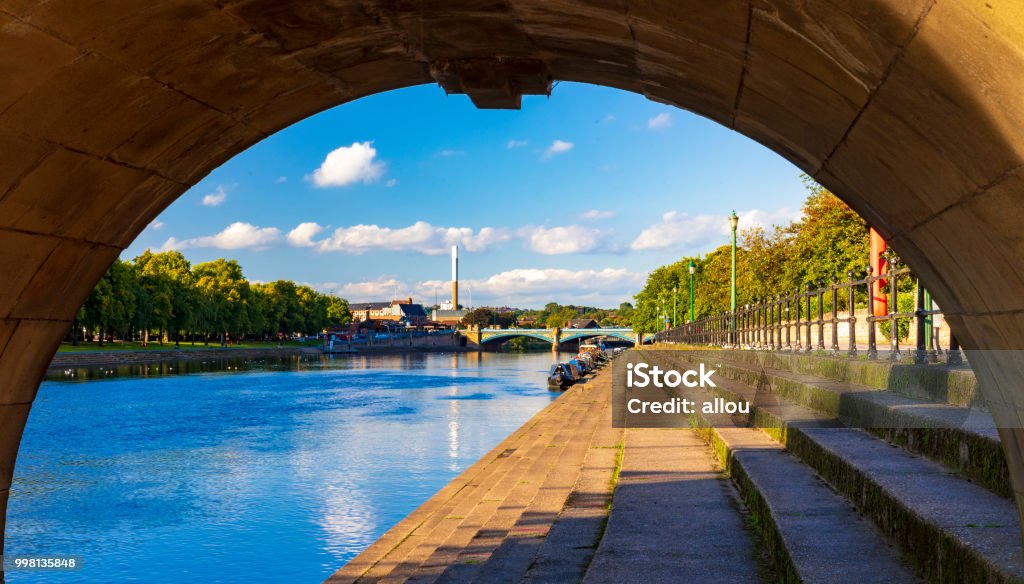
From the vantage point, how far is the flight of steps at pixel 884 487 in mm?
4344

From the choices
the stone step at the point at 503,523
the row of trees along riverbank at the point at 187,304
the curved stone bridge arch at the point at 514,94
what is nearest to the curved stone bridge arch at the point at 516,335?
the row of trees along riverbank at the point at 187,304

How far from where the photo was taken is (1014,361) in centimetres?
367

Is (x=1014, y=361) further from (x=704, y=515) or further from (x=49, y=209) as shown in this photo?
(x=49, y=209)

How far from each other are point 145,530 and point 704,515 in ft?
59.1

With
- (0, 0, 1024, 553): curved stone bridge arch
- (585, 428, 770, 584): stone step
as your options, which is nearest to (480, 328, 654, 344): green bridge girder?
(585, 428, 770, 584): stone step

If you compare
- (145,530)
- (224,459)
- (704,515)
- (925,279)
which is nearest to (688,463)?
(704,515)

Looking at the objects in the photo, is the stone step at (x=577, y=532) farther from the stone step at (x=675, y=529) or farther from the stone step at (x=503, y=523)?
the stone step at (x=503, y=523)

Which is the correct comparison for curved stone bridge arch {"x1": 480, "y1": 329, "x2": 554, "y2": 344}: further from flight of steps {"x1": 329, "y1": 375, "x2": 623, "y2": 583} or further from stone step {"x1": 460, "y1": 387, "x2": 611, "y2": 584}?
stone step {"x1": 460, "y1": 387, "x2": 611, "y2": 584}

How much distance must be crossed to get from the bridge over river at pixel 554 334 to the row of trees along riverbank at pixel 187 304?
36980 mm

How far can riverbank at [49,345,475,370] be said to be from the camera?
7562 centimetres

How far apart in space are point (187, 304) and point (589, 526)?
102789 millimetres

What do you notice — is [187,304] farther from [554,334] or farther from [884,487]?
[884,487]

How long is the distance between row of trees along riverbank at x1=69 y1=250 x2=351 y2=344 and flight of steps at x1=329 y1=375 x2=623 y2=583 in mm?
51796

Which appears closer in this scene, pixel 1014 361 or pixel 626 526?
pixel 1014 361
